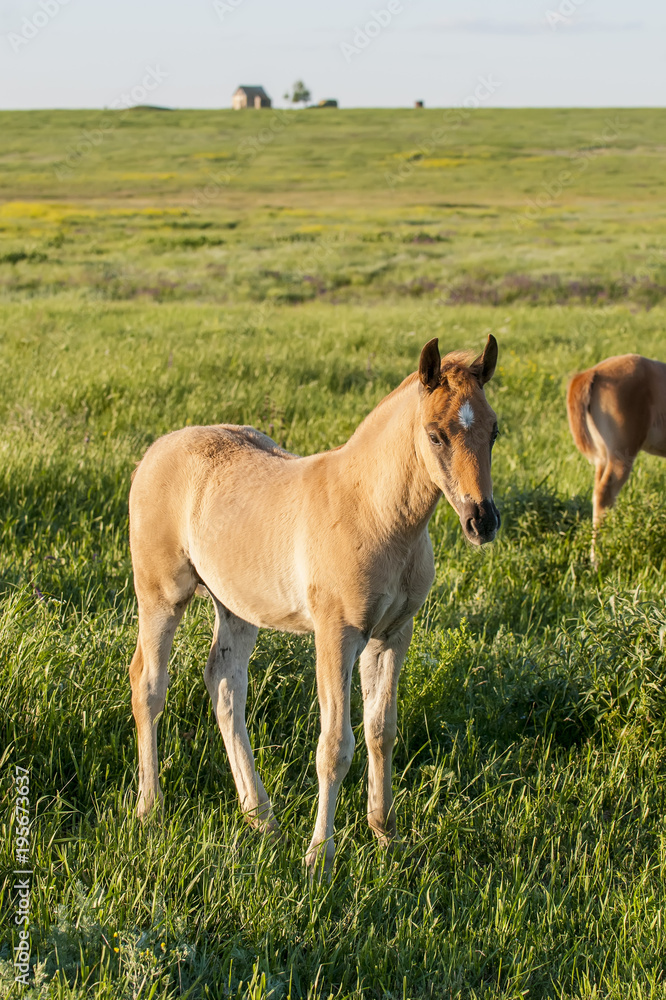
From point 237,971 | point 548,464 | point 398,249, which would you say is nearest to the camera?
point 237,971

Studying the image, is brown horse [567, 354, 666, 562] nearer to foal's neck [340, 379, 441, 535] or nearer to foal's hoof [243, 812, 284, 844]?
foal's neck [340, 379, 441, 535]

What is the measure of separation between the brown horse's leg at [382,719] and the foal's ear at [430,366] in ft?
3.24

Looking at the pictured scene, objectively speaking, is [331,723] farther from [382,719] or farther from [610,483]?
[610,483]

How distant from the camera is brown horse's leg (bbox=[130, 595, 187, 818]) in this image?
334cm

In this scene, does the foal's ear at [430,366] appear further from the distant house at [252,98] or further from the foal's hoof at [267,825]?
the distant house at [252,98]

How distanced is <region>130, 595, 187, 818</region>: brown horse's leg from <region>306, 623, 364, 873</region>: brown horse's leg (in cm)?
78

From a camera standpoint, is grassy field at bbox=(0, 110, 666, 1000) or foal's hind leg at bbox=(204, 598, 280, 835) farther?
foal's hind leg at bbox=(204, 598, 280, 835)

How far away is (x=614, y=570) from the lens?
18.2 ft

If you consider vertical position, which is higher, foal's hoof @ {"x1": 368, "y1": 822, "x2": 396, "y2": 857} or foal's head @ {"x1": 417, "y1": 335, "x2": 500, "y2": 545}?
foal's head @ {"x1": 417, "y1": 335, "x2": 500, "y2": 545}

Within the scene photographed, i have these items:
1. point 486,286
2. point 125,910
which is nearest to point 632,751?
point 125,910

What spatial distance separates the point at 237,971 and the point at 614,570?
385cm

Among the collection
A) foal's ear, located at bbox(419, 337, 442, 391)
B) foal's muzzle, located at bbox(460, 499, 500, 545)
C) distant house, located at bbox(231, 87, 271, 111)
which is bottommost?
foal's muzzle, located at bbox(460, 499, 500, 545)

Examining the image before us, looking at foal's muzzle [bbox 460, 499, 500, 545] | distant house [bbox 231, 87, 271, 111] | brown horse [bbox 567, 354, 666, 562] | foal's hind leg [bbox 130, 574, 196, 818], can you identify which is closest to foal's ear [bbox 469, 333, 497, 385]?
foal's muzzle [bbox 460, 499, 500, 545]

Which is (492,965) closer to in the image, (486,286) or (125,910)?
(125,910)
